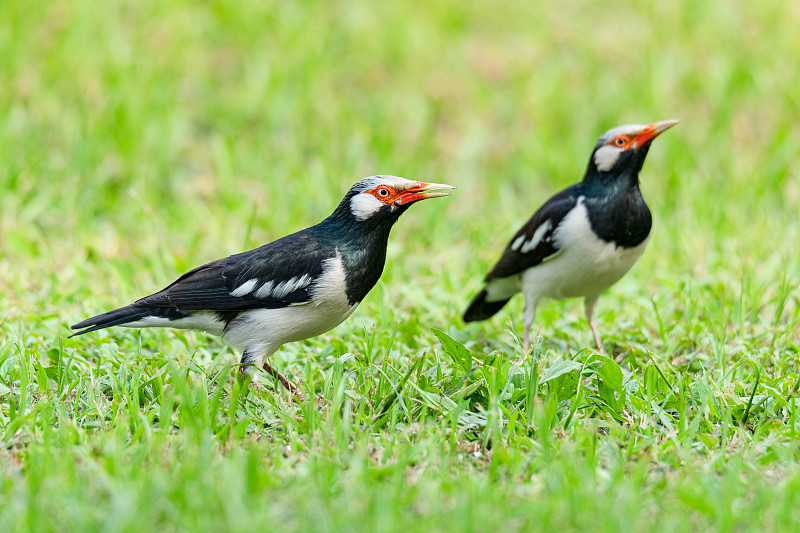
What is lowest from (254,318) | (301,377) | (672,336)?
(672,336)

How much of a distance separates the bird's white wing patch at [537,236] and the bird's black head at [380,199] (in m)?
1.26

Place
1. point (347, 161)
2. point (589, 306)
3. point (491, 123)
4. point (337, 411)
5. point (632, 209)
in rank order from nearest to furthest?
point (337, 411) → point (632, 209) → point (589, 306) → point (347, 161) → point (491, 123)

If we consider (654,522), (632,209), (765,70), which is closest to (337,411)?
(654,522)

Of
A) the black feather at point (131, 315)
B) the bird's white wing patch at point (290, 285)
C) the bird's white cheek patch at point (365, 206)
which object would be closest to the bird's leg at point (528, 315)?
the bird's white cheek patch at point (365, 206)

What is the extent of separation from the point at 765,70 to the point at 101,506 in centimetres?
919

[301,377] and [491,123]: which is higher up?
[491,123]

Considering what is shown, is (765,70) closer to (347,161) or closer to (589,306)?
(347,161)

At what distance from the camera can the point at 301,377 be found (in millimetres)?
5414

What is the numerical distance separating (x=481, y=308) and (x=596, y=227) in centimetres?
118

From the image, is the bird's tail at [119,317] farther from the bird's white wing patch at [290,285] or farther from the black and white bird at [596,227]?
the black and white bird at [596,227]

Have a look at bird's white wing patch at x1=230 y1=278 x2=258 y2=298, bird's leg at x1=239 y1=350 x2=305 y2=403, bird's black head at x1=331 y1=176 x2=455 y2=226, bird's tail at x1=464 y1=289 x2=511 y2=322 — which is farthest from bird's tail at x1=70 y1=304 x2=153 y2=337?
bird's tail at x1=464 y1=289 x2=511 y2=322

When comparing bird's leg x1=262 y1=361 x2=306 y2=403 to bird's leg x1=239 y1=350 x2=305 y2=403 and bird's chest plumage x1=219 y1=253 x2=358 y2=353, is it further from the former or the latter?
bird's chest plumage x1=219 y1=253 x2=358 y2=353

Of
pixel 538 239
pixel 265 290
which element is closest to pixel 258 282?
pixel 265 290

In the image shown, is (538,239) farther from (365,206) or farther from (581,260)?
(365,206)
